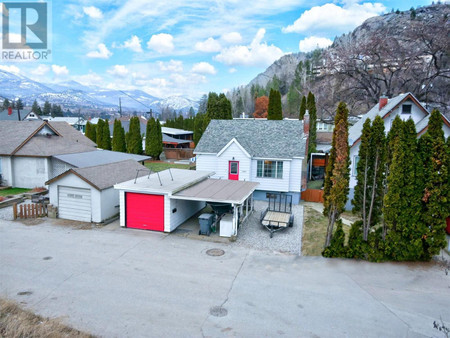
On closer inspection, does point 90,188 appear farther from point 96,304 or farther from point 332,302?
point 332,302

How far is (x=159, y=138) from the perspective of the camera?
1710 inches

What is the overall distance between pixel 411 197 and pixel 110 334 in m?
11.7

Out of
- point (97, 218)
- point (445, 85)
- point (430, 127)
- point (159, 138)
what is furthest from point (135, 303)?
point (445, 85)

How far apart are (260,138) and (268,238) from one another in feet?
35.4

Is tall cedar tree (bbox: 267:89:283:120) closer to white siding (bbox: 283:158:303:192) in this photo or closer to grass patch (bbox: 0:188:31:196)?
white siding (bbox: 283:158:303:192)

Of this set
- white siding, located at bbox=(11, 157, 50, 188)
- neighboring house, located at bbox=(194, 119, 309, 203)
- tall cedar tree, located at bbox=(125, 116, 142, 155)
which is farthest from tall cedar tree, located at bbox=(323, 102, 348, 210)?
tall cedar tree, located at bbox=(125, 116, 142, 155)

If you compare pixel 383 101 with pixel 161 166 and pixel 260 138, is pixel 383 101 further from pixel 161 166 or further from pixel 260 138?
pixel 161 166

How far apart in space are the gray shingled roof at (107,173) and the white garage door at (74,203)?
78 centimetres

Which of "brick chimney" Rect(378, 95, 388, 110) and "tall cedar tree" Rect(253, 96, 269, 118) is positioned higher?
"tall cedar tree" Rect(253, 96, 269, 118)

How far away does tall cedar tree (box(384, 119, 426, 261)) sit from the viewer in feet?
39.7

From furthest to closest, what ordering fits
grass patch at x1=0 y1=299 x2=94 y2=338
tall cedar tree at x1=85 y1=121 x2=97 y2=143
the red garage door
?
tall cedar tree at x1=85 y1=121 x2=97 y2=143 < the red garage door < grass patch at x1=0 y1=299 x2=94 y2=338

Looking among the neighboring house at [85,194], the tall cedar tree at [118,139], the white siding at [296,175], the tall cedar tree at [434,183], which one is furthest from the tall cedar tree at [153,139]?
the tall cedar tree at [434,183]

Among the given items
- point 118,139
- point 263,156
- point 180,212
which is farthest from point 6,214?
point 118,139

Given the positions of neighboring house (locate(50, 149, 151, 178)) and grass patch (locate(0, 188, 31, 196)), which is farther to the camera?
neighboring house (locate(50, 149, 151, 178))
